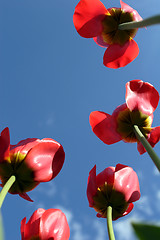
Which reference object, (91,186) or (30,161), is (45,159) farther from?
(91,186)

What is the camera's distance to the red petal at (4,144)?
801 mm

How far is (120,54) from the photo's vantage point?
111 centimetres

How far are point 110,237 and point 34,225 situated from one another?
31 centimetres

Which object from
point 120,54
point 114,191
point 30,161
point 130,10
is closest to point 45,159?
point 30,161

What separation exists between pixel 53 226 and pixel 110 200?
244 mm

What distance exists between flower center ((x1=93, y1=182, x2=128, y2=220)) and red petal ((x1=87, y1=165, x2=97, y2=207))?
1 centimetres

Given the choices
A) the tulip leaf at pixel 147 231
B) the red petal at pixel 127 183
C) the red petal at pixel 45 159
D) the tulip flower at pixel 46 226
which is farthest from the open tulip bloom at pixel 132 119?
the tulip leaf at pixel 147 231

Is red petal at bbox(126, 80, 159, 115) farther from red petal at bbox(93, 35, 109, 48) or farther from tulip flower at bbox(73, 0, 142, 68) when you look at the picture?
red petal at bbox(93, 35, 109, 48)

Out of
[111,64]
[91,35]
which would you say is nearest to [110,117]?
[111,64]

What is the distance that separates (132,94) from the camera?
3.10 feet

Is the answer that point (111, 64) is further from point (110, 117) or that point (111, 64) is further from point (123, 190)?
point (123, 190)

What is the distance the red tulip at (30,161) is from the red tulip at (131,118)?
0.73ft

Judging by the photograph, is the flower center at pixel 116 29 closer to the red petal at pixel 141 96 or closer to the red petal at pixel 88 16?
the red petal at pixel 88 16

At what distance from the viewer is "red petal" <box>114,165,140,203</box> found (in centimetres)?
98
